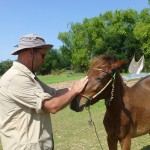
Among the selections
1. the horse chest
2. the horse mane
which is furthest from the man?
the horse chest

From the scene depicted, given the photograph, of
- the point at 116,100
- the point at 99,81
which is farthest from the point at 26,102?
the point at 116,100

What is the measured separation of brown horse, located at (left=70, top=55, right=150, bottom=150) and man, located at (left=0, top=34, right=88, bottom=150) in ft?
3.49

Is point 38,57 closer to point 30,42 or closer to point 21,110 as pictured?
point 30,42

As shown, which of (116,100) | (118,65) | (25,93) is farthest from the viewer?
(116,100)

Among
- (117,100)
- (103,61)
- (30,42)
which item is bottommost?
(117,100)

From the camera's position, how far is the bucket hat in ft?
9.94

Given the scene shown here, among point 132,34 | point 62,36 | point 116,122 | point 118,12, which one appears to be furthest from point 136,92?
point 62,36

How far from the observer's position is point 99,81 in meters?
4.38

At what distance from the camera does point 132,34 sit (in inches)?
2953

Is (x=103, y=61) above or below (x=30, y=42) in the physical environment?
below

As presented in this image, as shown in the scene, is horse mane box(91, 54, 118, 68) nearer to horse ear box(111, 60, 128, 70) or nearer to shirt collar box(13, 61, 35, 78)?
horse ear box(111, 60, 128, 70)

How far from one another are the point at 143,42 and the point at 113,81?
67680mm

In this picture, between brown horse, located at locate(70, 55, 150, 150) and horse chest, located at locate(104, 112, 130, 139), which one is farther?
horse chest, located at locate(104, 112, 130, 139)

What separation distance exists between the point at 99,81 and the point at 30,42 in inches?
63.1
